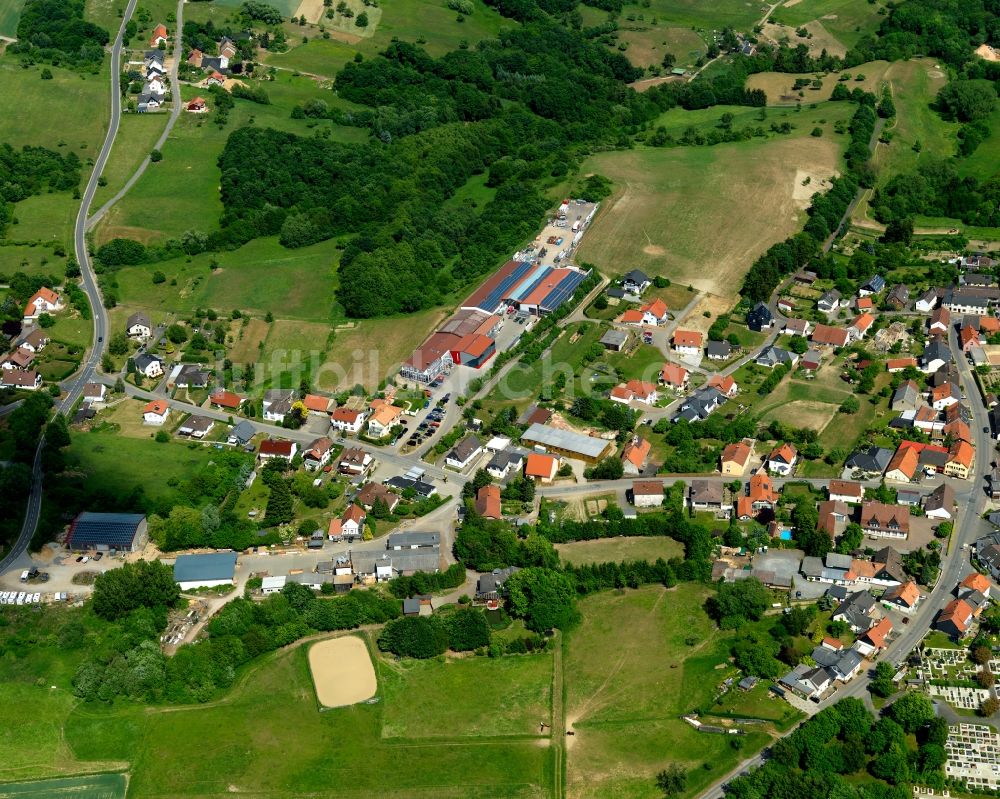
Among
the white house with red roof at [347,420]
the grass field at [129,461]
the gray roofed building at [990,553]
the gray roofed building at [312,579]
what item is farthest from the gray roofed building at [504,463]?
the gray roofed building at [990,553]

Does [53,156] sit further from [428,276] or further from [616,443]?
[616,443]

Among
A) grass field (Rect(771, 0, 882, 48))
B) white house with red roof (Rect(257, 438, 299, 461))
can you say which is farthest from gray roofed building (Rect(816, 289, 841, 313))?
grass field (Rect(771, 0, 882, 48))

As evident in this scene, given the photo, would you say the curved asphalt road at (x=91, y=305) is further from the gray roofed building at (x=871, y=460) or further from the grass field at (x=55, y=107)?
the gray roofed building at (x=871, y=460)

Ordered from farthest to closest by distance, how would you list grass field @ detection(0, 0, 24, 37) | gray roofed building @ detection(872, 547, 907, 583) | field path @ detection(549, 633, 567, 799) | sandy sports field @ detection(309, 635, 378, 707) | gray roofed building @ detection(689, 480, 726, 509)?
grass field @ detection(0, 0, 24, 37)
gray roofed building @ detection(689, 480, 726, 509)
gray roofed building @ detection(872, 547, 907, 583)
sandy sports field @ detection(309, 635, 378, 707)
field path @ detection(549, 633, 567, 799)

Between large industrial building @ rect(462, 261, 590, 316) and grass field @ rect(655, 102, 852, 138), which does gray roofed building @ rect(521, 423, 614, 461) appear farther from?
grass field @ rect(655, 102, 852, 138)

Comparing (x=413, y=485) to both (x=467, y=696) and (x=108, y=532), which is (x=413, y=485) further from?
(x=108, y=532)
